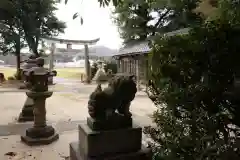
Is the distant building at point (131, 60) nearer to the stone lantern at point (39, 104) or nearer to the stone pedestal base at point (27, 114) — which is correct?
the stone pedestal base at point (27, 114)

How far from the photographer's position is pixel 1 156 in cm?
359

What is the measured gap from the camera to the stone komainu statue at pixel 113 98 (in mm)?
2527

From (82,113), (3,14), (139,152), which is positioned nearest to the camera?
(139,152)

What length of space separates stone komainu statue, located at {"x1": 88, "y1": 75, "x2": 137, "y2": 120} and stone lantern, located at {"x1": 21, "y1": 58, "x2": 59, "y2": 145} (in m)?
1.84

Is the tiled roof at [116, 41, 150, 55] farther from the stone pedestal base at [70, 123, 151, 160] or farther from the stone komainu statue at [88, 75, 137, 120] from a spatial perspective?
the stone pedestal base at [70, 123, 151, 160]

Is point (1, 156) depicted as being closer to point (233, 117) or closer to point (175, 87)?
point (175, 87)

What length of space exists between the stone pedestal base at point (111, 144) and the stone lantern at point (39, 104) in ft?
5.51

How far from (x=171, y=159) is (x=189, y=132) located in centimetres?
23

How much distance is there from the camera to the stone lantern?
161 inches

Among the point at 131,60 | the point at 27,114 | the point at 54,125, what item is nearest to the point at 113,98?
the point at 54,125

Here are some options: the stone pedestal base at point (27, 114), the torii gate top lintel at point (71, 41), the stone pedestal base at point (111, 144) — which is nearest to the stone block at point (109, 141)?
the stone pedestal base at point (111, 144)

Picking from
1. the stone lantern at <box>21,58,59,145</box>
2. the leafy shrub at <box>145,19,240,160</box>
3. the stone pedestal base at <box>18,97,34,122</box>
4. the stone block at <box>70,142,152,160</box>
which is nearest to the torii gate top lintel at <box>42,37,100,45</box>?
the stone pedestal base at <box>18,97,34,122</box>

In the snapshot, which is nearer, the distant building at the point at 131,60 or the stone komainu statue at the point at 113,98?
the stone komainu statue at the point at 113,98

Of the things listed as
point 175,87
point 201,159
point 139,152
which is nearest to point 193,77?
point 175,87
